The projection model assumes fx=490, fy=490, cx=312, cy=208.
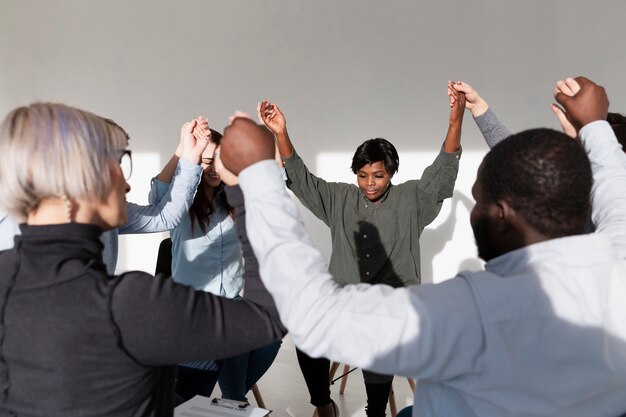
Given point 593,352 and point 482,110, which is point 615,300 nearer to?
point 593,352

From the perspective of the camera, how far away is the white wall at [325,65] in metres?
2.84

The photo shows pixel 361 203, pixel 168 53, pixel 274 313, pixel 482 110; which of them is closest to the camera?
pixel 274 313

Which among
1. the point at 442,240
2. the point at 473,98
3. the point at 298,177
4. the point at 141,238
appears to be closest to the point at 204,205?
the point at 298,177

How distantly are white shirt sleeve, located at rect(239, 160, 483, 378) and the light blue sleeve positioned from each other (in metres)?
0.92

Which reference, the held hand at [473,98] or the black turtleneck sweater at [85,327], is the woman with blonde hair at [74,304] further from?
the held hand at [473,98]

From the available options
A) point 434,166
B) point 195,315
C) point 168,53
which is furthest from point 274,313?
point 168,53

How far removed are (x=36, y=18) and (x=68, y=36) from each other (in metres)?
0.46

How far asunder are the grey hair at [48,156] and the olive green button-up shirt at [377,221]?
1.34 metres

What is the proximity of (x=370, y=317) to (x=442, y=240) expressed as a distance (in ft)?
8.61

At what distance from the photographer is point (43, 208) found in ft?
2.41

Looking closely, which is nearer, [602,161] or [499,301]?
[499,301]

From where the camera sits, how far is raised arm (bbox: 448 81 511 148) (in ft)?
5.16

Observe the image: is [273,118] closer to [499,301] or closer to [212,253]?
[212,253]

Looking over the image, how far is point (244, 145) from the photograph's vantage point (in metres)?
0.74
